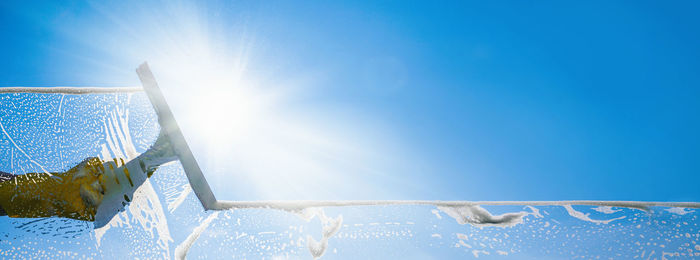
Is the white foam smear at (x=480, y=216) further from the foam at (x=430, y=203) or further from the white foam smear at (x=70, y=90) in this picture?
the white foam smear at (x=70, y=90)

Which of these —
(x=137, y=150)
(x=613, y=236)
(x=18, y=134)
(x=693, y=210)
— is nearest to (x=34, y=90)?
(x=18, y=134)

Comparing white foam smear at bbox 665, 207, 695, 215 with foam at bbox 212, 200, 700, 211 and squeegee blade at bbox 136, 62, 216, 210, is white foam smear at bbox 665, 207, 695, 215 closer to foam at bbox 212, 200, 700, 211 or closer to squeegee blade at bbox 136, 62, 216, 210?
foam at bbox 212, 200, 700, 211

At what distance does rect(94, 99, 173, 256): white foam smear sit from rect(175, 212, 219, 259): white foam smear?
0.07 meters

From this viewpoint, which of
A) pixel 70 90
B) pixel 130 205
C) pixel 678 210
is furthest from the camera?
pixel 130 205

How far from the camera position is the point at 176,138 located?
1.79 m

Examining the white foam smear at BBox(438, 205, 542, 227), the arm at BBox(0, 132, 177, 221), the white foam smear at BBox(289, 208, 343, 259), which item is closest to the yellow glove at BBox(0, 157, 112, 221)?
the arm at BBox(0, 132, 177, 221)

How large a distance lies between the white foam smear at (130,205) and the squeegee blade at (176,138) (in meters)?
0.23

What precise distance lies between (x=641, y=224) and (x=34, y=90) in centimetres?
328

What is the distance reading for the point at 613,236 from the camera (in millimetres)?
1515

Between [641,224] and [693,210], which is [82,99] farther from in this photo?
[693,210]

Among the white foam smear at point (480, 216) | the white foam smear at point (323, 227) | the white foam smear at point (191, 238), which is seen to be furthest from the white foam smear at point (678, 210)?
the white foam smear at point (191, 238)

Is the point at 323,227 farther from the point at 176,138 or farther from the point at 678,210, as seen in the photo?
the point at 678,210

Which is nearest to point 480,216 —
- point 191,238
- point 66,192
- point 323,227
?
point 323,227

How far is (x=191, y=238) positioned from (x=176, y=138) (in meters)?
0.65
